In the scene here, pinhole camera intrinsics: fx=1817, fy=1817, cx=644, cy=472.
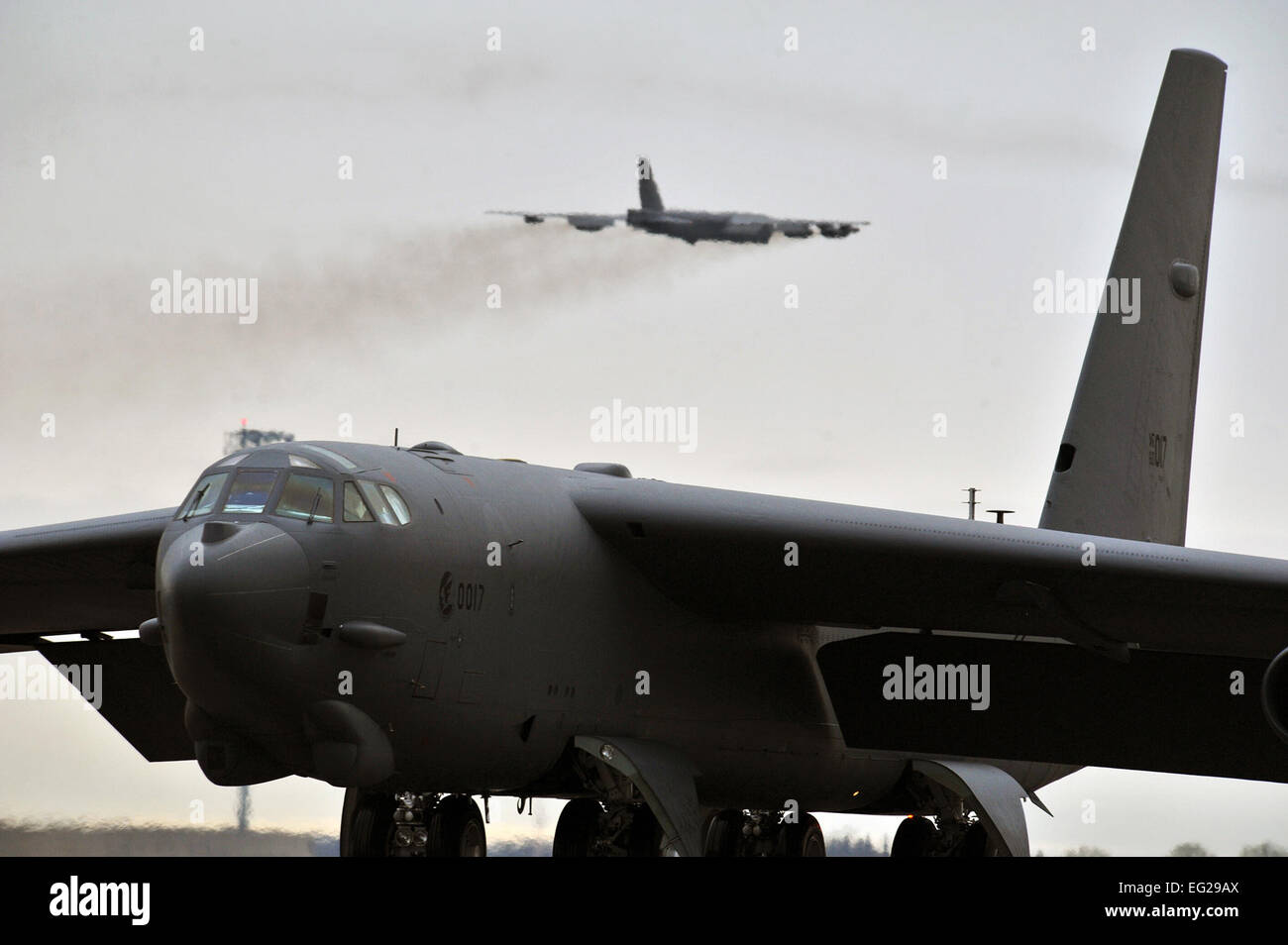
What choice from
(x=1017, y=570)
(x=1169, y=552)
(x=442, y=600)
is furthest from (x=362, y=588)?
(x=1169, y=552)

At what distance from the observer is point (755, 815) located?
18.9 metres

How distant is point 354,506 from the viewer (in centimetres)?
1331

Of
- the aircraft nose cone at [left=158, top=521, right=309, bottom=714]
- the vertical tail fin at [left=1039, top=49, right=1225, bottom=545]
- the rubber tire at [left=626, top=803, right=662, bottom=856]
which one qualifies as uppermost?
the vertical tail fin at [left=1039, top=49, right=1225, bottom=545]

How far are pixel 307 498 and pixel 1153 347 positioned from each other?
11.7 metres

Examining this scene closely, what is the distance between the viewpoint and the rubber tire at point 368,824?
15719mm

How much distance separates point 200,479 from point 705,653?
4.98m

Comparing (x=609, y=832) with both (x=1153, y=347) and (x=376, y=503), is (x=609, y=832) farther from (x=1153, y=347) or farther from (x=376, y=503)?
(x=1153, y=347)

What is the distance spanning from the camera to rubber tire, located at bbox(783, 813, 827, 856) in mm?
18875

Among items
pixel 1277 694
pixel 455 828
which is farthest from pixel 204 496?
pixel 1277 694

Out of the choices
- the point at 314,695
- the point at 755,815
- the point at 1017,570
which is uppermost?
the point at 1017,570

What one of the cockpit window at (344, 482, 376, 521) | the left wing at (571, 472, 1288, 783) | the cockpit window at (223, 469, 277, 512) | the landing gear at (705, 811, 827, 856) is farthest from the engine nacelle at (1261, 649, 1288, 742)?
the cockpit window at (223, 469, 277, 512)

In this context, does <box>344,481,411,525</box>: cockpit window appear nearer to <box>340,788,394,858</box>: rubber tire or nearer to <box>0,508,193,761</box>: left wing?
<box>340,788,394,858</box>: rubber tire
